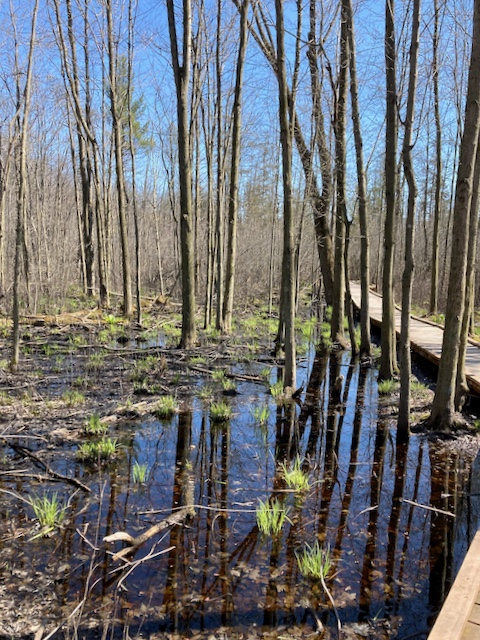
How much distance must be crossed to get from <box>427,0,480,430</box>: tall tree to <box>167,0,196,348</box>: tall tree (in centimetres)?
549

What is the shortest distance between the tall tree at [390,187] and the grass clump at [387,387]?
221 mm

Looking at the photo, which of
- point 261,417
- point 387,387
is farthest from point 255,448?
point 387,387

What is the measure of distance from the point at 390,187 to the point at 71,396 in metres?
5.50

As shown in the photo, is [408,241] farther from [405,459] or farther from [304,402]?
[304,402]

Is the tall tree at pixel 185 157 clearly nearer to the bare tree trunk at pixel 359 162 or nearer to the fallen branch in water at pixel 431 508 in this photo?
the bare tree trunk at pixel 359 162

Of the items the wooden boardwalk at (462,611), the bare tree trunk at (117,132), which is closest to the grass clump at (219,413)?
the wooden boardwalk at (462,611)

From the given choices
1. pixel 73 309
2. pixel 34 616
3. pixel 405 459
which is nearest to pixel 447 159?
pixel 73 309

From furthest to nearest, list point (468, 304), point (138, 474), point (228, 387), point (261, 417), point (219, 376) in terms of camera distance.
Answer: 1. point (219, 376)
2. point (228, 387)
3. point (468, 304)
4. point (261, 417)
5. point (138, 474)

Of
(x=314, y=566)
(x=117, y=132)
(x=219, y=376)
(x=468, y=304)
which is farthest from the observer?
(x=117, y=132)

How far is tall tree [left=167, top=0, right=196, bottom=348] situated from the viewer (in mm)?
9117

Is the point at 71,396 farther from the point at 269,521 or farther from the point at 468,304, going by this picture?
the point at 468,304

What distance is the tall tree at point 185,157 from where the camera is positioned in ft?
29.9

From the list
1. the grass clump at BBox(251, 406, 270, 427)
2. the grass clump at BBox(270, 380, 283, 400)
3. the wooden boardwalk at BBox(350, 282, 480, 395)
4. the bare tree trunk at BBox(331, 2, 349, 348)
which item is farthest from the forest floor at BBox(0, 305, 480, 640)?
the bare tree trunk at BBox(331, 2, 349, 348)

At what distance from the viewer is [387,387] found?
7359mm
